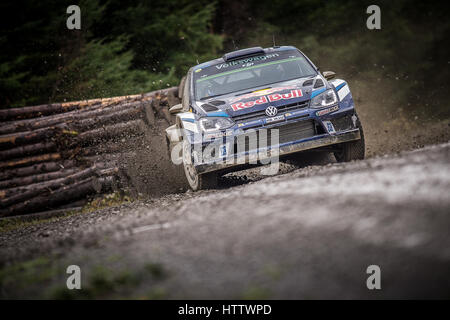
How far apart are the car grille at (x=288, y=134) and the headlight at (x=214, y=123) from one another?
238mm

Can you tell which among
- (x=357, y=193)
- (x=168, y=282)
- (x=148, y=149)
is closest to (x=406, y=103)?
(x=148, y=149)

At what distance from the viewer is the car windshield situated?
7355 millimetres

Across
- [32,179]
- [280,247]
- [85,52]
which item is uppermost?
[85,52]

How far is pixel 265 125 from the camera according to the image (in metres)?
6.42

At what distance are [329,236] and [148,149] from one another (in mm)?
6585

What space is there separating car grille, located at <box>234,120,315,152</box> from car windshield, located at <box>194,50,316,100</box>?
1.00 metres

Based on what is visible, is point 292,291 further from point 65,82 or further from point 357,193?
point 65,82

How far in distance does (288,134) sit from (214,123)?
3.05 feet
